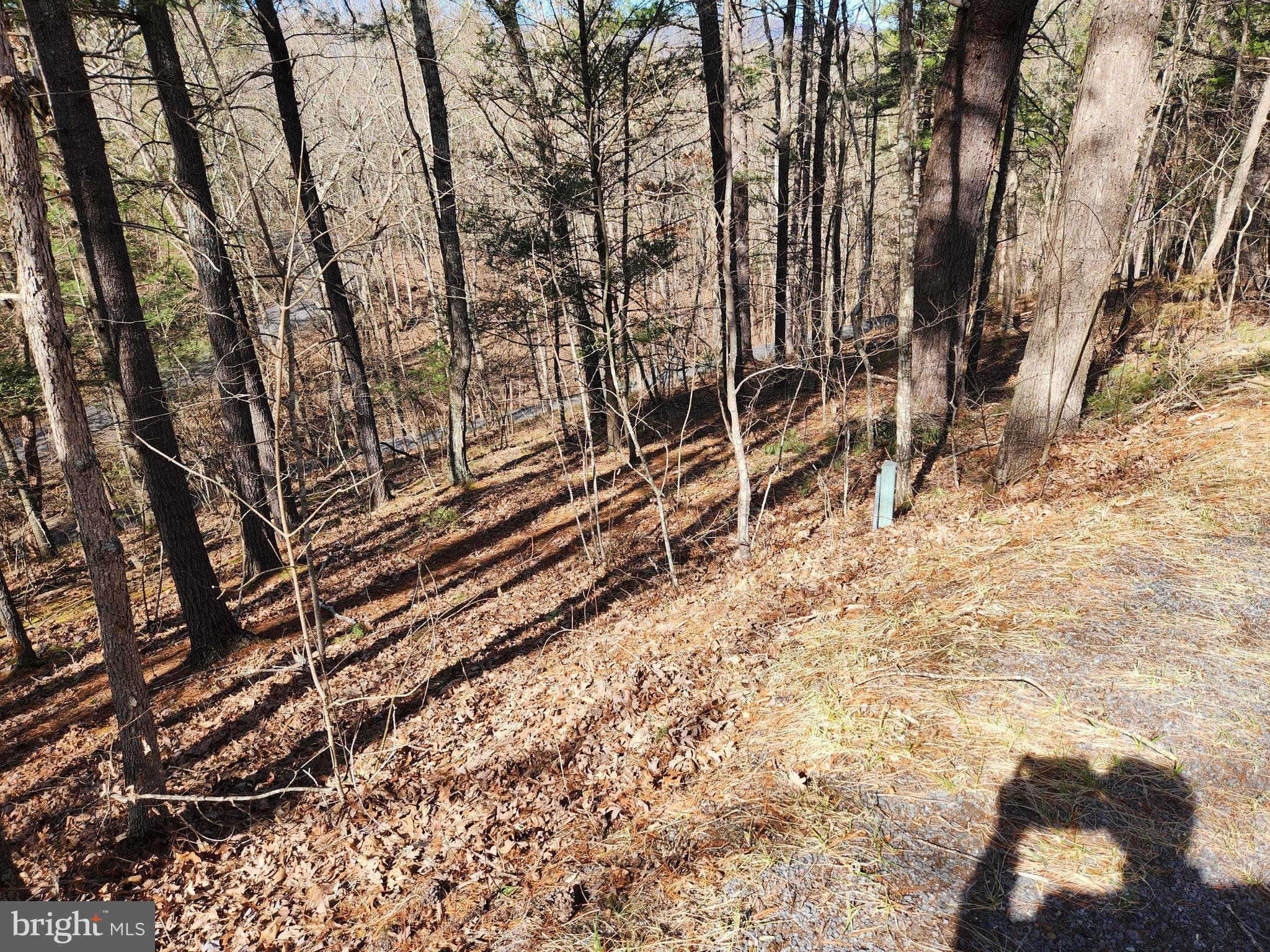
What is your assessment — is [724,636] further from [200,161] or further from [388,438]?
[388,438]

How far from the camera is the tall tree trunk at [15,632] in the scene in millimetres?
9000

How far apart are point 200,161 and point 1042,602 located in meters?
10.5

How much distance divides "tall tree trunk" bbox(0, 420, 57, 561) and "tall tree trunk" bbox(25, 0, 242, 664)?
30.0 ft

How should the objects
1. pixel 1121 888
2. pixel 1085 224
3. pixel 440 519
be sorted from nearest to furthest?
pixel 1121 888, pixel 1085 224, pixel 440 519

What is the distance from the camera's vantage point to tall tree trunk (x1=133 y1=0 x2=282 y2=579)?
7680 millimetres

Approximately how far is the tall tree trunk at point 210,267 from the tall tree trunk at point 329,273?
1.15m

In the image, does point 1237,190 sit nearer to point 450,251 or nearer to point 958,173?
point 958,173

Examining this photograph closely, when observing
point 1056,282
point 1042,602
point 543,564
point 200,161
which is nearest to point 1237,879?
point 1042,602

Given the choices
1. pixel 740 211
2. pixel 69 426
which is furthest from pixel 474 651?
pixel 740 211

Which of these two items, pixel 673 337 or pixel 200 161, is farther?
pixel 673 337

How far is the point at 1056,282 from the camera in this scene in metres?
5.79

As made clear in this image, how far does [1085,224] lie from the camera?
18.4ft

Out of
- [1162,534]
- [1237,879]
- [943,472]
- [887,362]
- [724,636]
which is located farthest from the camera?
[887,362]

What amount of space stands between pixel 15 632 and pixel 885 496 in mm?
11735
